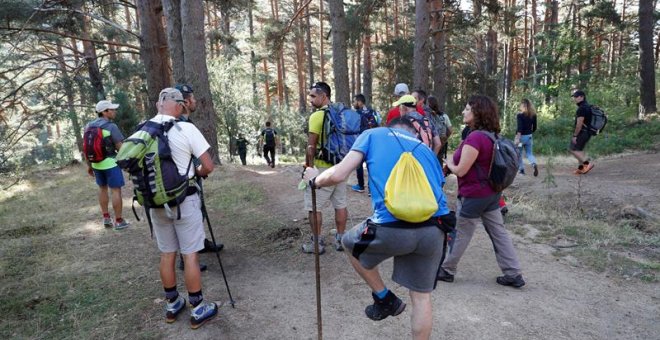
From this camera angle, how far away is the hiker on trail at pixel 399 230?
2512 mm

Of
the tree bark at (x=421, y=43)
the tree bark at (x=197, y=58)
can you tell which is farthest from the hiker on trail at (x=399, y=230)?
the tree bark at (x=421, y=43)

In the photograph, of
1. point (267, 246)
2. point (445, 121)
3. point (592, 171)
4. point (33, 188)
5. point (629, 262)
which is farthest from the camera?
point (33, 188)

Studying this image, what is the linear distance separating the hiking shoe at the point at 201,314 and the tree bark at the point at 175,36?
796cm

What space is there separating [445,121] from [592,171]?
217 inches

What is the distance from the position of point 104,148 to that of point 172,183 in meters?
3.26

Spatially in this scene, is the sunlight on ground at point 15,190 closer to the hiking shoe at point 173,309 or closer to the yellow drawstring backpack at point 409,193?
the hiking shoe at point 173,309

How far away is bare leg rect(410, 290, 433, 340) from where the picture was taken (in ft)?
8.52

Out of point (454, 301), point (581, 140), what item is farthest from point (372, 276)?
point (581, 140)

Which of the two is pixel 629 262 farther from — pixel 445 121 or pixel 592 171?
pixel 592 171

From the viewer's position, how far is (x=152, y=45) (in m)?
11.3

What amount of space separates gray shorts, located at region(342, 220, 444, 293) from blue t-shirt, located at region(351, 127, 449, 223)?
10 cm

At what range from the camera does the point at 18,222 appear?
24.0 feet

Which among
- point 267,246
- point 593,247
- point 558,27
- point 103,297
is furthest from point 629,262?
point 558,27

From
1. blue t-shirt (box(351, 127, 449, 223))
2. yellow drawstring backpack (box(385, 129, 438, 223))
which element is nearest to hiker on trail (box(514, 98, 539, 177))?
blue t-shirt (box(351, 127, 449, 223))
